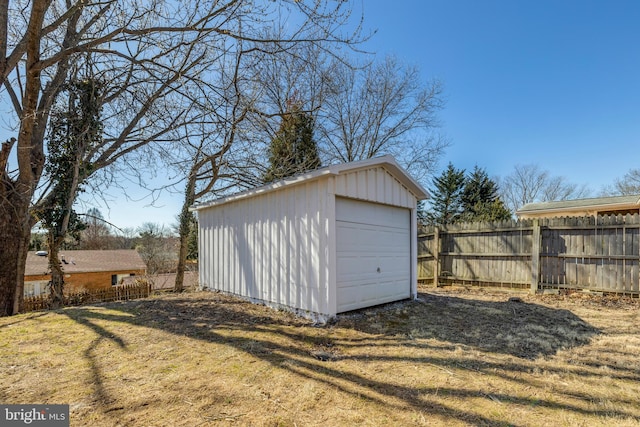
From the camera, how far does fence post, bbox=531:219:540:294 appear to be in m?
7.76

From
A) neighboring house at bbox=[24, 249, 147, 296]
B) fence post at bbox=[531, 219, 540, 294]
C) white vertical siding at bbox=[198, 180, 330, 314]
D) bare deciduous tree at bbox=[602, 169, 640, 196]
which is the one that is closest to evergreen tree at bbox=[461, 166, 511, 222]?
bare deciduous tree at bbox=[602, 169, 640, 196]

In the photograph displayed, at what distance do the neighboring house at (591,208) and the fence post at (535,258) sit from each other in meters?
7.16

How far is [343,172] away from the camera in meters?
4.89

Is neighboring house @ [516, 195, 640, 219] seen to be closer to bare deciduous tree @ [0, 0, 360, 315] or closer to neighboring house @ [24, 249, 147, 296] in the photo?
bare deciduous tree @ [0, 0, 360, 315]

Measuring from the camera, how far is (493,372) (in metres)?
2.99

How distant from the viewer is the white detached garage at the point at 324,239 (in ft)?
15.4

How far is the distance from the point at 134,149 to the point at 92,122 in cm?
131

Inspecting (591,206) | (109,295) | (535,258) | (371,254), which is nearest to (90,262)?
(109,295)

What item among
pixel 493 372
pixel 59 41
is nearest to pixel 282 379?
pixel 493 372

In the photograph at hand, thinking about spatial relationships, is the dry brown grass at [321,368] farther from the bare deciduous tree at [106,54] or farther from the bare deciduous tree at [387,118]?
the bare deciduous tree at [387,118]

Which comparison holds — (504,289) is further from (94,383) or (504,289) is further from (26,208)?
(26,208)

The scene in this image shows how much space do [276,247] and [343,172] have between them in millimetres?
1806

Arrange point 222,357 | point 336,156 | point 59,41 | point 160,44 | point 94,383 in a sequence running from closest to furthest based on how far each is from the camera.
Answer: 1. point 94,383
2. point 222,357
3. point 160,44
4. point 59,41
5. point 336,156

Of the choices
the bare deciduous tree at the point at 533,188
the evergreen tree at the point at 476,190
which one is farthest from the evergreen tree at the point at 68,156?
the bare deciduous tree at the point at 533,188
